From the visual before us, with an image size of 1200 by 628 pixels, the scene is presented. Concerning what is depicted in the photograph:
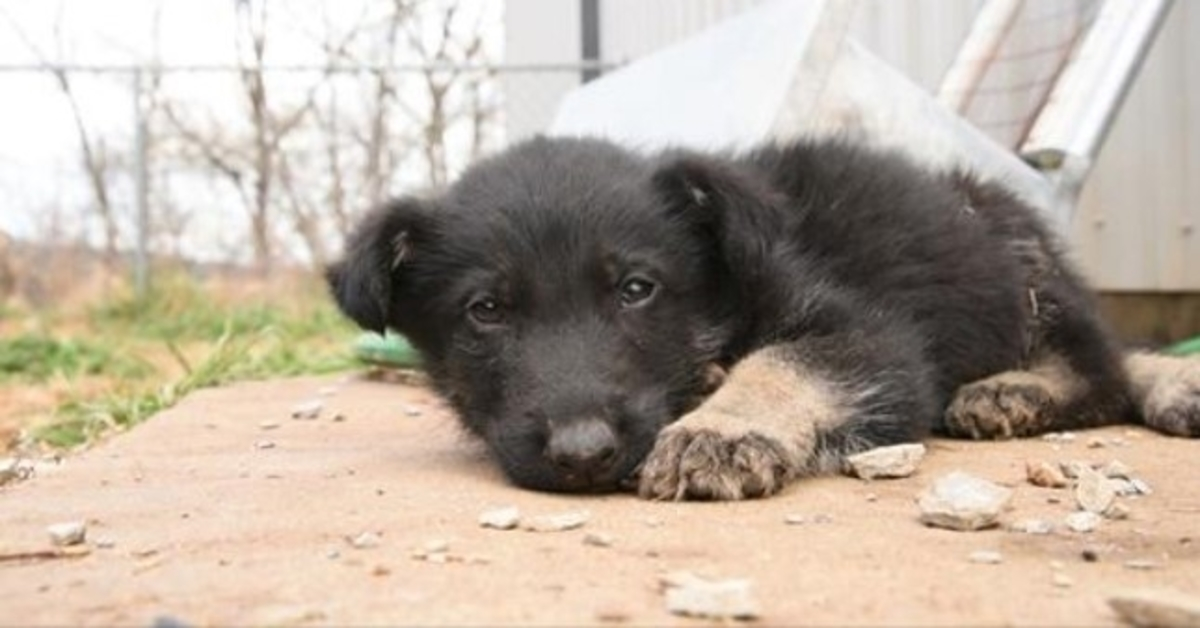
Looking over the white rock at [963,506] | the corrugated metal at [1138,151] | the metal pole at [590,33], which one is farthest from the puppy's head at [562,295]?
the metal pole at [590,33]

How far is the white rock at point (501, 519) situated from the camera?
2.39 meters

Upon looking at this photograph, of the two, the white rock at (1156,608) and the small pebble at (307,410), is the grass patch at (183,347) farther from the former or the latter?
the white rock at (1156,608)

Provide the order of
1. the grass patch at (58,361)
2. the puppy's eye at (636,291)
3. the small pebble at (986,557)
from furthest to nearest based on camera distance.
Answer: the grass patch at (58,361) < the puppy's eye at (636,291) < the small pebble at (986,557)

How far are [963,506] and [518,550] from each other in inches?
32.1

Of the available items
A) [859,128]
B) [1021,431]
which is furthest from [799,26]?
[1021,431]

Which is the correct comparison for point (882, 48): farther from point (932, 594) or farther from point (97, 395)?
point (932, 594)

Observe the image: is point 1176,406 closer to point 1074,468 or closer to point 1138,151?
point 1074,468

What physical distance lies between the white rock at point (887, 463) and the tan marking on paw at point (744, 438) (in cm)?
11

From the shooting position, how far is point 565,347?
9.78ft

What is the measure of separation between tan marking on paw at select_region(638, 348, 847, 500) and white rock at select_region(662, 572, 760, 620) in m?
0.94

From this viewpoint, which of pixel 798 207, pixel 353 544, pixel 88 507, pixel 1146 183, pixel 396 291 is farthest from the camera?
pixel 1146 183

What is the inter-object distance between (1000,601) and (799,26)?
11.5 feet

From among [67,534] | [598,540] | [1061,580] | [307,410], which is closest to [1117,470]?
[1061,580]

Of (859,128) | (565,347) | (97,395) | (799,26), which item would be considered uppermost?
Result: (799,26)
